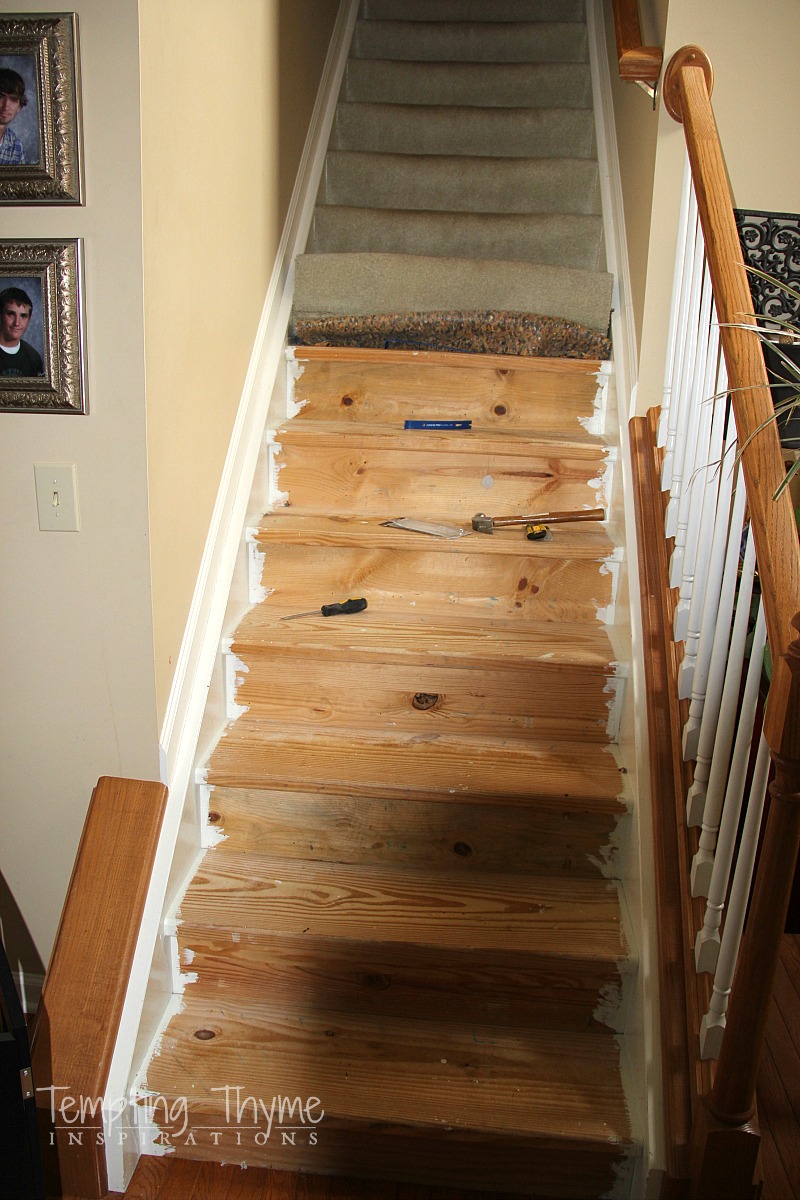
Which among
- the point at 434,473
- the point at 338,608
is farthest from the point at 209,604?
the point at 434,473

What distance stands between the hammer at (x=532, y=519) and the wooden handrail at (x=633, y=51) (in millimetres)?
1006

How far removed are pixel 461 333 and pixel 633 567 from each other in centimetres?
90

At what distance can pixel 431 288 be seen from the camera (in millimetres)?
2398

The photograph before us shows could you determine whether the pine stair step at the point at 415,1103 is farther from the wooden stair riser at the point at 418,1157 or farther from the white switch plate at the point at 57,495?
the white switch plate at the point at 57,495

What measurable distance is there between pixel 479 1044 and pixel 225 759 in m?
0.72

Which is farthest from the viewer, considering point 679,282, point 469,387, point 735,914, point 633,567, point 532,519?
point 469,387

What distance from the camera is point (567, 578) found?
2.01 m

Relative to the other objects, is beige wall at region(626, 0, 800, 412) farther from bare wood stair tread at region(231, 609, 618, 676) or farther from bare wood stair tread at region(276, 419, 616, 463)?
bare wood stair tread at region(231, 609, 618, 676)

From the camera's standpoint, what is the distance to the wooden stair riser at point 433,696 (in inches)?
71.5

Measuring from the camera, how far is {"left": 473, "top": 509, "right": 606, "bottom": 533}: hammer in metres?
2.09

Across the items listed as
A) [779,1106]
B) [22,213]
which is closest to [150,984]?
[779,1106]

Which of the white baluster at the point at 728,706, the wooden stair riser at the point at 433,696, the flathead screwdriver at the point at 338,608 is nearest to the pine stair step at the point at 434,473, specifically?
the flathead screwdriver at the point at 338,608

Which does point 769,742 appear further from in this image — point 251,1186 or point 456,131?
point 456,131

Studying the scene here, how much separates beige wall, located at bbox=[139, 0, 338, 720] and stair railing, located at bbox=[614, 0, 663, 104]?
844 mm
